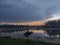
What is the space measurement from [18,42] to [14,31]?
24.6 meters

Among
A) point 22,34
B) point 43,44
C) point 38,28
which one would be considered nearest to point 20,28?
point 22,34

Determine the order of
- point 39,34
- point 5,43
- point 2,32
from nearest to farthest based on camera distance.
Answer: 1. point 5,43
2. point 2,32
3. point 39,34

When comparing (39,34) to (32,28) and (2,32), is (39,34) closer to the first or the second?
(32,28)

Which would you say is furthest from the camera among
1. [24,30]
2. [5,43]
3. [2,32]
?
[24,30]

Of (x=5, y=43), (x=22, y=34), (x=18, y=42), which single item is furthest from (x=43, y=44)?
(x=22, y=34)

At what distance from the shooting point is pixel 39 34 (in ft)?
161

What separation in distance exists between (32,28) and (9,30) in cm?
598

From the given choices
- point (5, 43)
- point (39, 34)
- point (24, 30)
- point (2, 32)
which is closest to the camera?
point (5, 43)

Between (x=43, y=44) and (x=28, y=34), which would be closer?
(x=43, y=44)

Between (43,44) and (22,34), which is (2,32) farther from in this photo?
(43,44)

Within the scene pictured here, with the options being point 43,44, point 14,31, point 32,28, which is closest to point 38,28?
point 32,28

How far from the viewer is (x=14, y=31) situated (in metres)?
48.1

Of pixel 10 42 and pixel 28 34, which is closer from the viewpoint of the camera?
pixel 10 42

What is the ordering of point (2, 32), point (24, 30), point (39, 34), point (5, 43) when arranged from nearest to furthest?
point (5, 43), point (2, 32), point (24, 30), point (39, 34)
